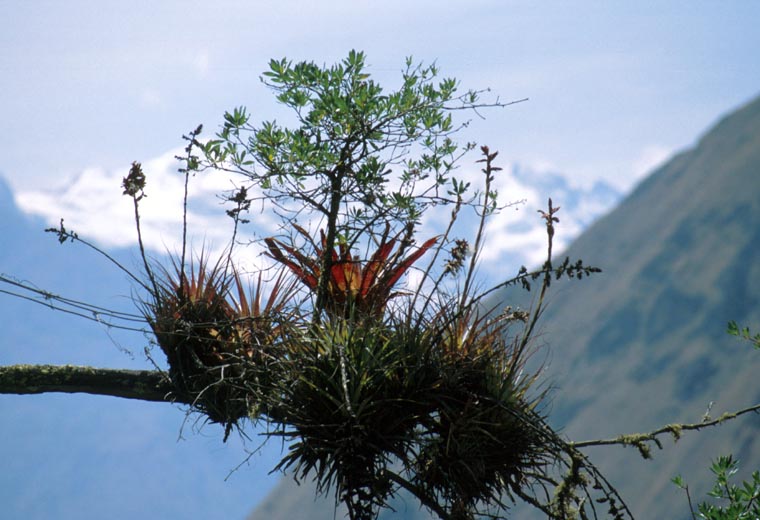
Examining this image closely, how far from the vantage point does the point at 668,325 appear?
148 m

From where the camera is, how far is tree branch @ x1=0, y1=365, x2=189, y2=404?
3.51 m

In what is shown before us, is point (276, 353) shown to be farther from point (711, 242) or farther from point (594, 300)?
point (594, 300)

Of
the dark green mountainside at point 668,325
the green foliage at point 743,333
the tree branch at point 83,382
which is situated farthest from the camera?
the dark green mountainside at point 668,325

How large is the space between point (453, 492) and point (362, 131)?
5.46ft

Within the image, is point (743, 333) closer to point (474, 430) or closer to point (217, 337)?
point (474, 430)

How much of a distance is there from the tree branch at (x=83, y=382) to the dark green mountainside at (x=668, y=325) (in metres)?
105

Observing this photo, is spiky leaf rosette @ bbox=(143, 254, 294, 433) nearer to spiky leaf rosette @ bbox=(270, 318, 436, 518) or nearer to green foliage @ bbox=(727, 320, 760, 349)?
spiky leaf rosette @ bbox=(270, 318, 436, 518)

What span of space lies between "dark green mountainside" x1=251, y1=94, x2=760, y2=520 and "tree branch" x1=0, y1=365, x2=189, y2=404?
105 metres

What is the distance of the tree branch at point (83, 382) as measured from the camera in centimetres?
351

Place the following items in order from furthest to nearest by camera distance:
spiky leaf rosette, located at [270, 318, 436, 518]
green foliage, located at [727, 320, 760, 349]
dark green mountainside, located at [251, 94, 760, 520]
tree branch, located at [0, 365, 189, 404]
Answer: dark green mountainside, located at [251, 94, 760, 520] < green foliage, located at [727, 320, 760, 349] < tree branch, located at [0, 365, 189, 404] < spiky leaf rosette, located at [270, 318, 436, 518]

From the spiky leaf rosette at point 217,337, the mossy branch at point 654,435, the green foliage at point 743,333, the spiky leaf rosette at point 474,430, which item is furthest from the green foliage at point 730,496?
the spiky leaf rosette at point 217,337

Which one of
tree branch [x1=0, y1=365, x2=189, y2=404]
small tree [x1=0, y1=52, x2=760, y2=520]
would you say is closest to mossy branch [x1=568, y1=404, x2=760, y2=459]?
small tree [x1=0, y1=52, x2=760, y2=520]

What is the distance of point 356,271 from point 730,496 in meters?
2.04

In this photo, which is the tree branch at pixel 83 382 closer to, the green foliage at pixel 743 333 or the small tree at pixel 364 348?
the small tree at pixel 364 348
